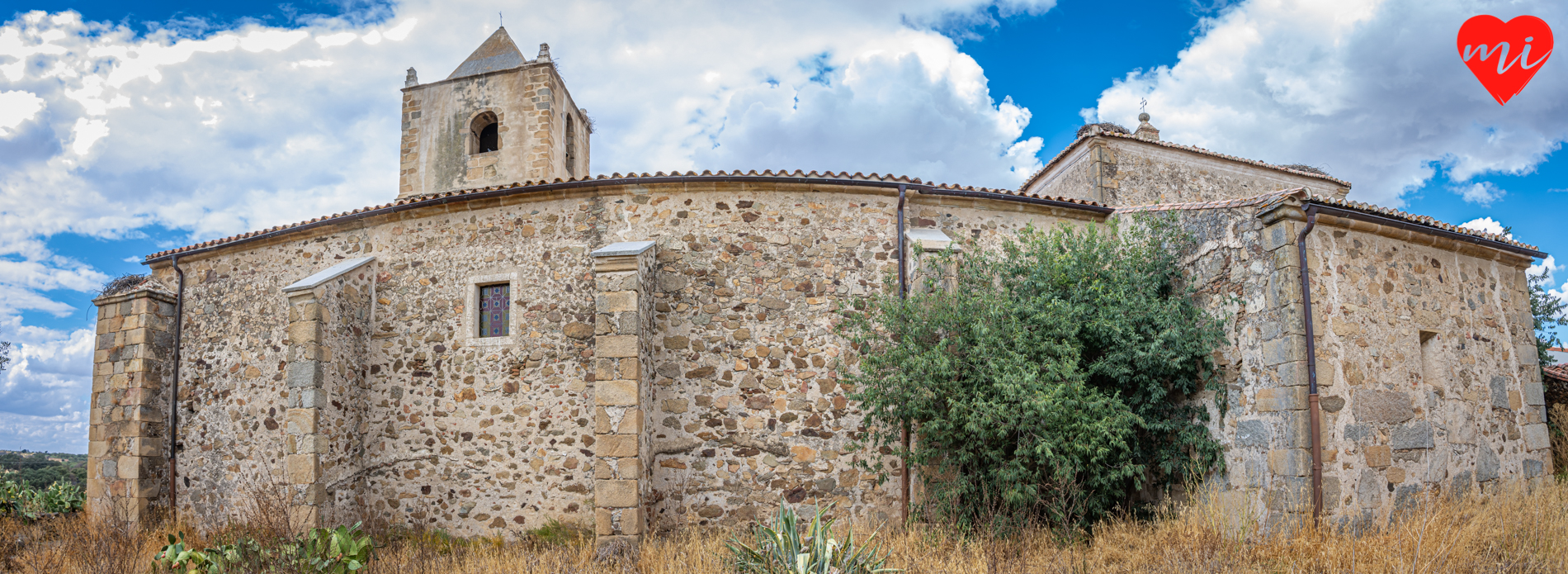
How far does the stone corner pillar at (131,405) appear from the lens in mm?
10789

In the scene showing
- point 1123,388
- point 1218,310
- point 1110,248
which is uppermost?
point 1110,248

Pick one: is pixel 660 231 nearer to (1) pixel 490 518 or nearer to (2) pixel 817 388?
(2) pixel 817 388

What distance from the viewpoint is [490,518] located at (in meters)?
9.16

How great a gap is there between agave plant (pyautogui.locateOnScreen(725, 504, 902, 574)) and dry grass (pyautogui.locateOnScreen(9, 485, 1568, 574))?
0.87 feet

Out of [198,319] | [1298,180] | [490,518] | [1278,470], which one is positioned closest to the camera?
[1278,470]

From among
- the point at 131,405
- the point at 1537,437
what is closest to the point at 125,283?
the point at 131,405

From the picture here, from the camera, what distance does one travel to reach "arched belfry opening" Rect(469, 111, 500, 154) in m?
15.2

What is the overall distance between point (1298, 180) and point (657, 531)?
46.9 ft

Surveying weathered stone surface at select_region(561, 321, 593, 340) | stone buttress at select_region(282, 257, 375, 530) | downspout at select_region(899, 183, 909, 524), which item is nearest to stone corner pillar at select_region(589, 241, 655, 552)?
weathered stone surface at select_region(561, 321, 593, 340)

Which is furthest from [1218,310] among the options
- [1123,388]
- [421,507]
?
[421,507]

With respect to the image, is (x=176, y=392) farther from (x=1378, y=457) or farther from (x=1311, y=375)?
(x=1378, y=457)

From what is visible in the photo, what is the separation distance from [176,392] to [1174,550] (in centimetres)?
1307

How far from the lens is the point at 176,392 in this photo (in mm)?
11188

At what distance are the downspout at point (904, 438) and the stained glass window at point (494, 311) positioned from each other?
4884 millimetres
